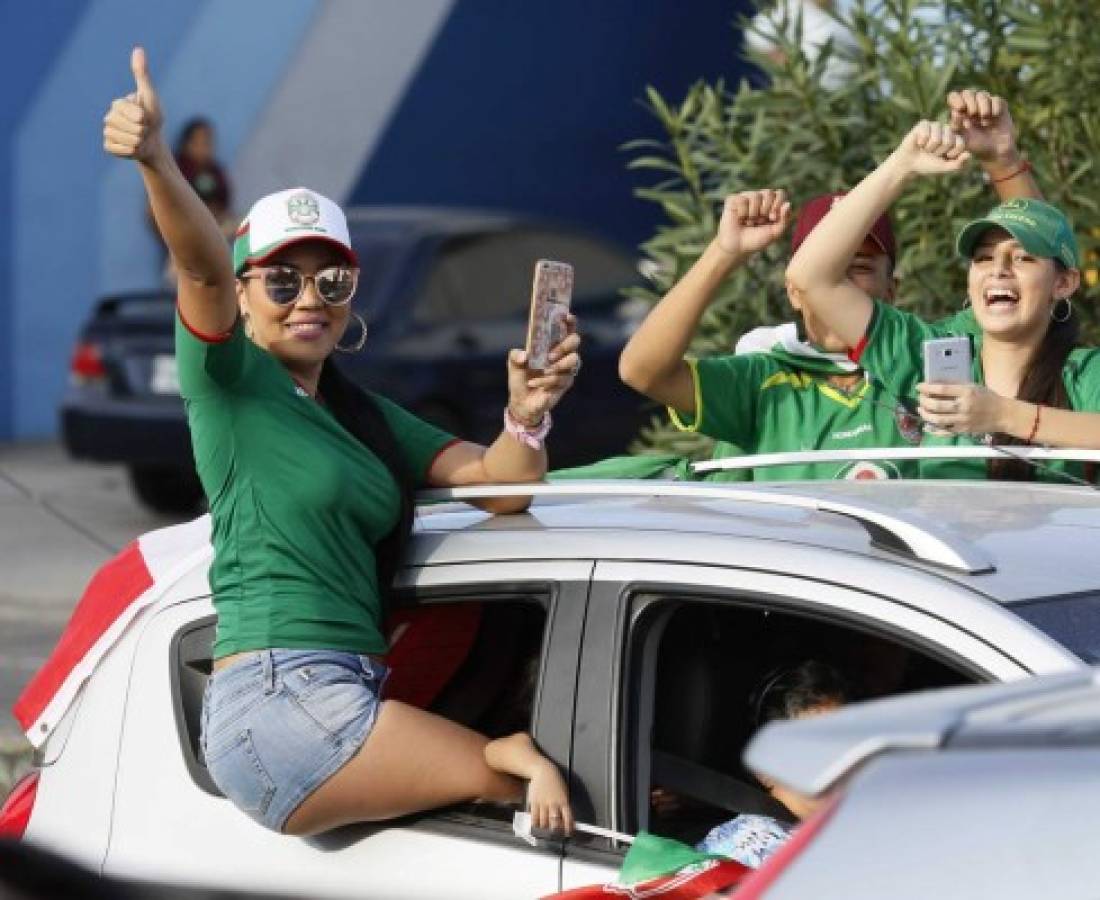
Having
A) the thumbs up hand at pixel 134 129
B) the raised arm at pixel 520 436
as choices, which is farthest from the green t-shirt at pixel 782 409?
the thumbs up hand at pixel 134 129

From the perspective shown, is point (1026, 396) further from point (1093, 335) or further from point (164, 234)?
point (1093, 335)

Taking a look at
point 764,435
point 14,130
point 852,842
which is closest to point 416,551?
point 764,435

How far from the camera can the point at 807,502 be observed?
4.29 meters

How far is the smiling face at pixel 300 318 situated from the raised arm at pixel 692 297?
2.68ft

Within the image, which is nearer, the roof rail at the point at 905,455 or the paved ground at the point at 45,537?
the roof rail at the point at 905,455

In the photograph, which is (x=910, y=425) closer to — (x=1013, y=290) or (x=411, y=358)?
(x=1013, y=290)

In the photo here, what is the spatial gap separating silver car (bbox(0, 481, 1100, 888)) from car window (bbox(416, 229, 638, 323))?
9.42 metres

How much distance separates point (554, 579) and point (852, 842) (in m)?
1.69

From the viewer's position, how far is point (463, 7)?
18375 mm

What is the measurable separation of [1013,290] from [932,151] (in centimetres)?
31

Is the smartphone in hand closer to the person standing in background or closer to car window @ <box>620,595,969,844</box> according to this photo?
car window @ <box>620,595,969,844</box>

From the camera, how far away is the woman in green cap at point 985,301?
5.23m

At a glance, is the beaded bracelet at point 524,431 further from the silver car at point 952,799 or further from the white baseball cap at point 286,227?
the silver car at point 952,799

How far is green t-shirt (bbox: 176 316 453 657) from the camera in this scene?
437 cm
